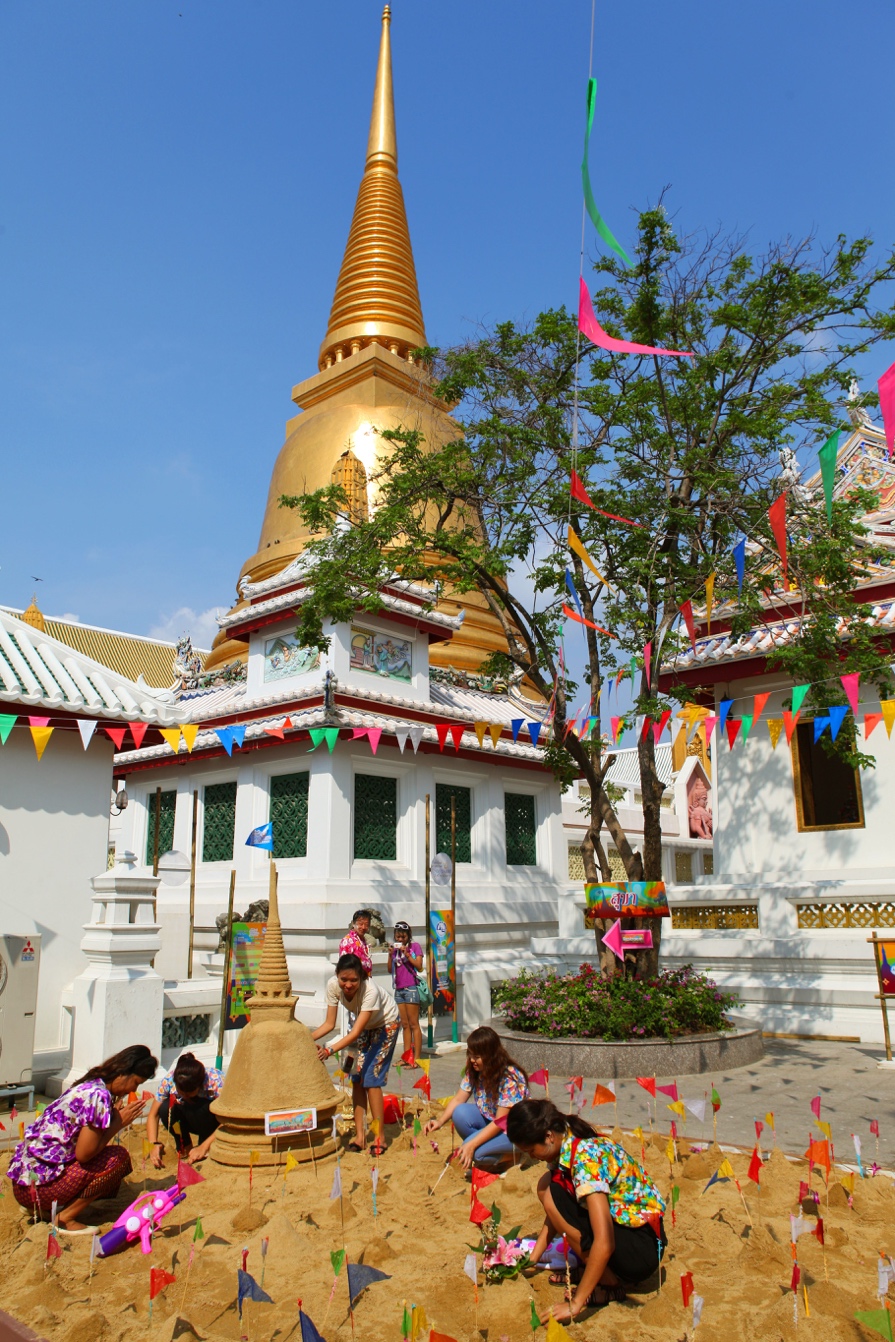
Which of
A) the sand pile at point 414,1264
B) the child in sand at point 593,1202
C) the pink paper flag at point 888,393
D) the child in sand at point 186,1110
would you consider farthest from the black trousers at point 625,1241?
the pink paper flag at point 888,393

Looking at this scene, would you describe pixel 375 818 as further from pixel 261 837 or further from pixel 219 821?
pixel 219 821

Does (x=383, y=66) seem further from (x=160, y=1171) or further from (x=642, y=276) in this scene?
(x=160, y=1171)

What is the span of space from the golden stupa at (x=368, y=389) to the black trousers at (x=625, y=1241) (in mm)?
15706

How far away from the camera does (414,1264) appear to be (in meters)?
5.19

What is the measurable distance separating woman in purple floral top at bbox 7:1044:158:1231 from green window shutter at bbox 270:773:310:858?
819 centimetres

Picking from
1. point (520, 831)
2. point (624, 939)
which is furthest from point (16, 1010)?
point (520, 831)

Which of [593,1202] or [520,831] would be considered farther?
[520,831]

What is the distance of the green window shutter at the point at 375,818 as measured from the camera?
14.6 meters

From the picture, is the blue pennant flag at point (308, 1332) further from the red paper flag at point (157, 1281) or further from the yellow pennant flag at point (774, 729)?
the yellow pennant flag at point (774, 729)

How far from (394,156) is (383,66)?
393 cm

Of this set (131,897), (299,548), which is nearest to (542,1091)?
(131,897)

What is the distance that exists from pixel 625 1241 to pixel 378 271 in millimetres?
29771

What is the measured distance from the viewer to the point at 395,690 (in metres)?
16.3

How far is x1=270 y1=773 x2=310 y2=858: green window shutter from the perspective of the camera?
47.6 ft
